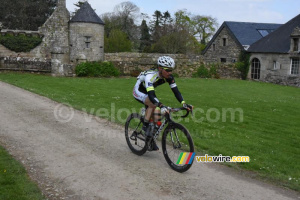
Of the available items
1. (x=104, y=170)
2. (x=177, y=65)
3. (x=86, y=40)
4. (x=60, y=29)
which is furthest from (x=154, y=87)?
(x=60, y=29)

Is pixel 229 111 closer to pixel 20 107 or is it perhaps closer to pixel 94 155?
pixel 94 155

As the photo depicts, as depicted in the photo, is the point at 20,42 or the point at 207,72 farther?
the point at 20,42

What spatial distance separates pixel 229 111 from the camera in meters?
12.1

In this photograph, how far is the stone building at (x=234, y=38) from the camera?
36.4 m

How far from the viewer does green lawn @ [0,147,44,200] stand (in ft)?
14.5

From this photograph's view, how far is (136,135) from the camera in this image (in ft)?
21.7

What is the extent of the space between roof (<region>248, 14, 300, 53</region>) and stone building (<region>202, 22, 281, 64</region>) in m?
2.70

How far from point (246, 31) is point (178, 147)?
35.8 metres

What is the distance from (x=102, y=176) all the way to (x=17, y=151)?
2.32m

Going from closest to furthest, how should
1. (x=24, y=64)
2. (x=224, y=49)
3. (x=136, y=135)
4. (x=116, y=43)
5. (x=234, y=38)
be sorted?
(x=136, y=135) < (x=24, y=64) < (x=234, y=38) < (x=224, y=49) < (x=116, y=43)

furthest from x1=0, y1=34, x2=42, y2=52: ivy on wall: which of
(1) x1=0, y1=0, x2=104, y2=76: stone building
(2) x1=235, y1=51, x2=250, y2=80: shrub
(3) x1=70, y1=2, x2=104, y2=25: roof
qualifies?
(2) x1=235, y1=51, x2=250, y2=80: shrub

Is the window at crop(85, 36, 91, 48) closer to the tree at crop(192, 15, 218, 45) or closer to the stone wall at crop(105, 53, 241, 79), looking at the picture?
the stone wall at crop(105, 53, 241, 79)

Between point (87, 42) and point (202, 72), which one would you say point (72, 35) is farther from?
point (202, 72)

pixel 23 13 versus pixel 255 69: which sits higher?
pixel 23 13
